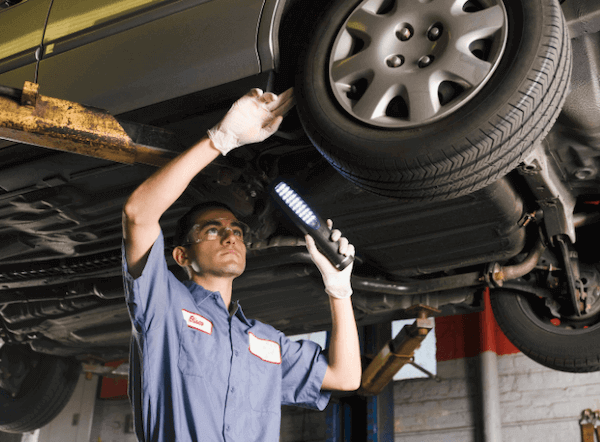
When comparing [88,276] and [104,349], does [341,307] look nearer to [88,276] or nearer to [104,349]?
[88,276]

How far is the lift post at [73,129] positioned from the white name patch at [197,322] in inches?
20.6

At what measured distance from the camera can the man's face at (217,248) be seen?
1.88 m

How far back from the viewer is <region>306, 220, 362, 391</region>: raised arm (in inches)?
75.8

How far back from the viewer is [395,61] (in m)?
1.67

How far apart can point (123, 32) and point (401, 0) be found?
3.09ft

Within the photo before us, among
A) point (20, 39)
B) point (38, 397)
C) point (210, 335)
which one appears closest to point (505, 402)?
point (38, 397)

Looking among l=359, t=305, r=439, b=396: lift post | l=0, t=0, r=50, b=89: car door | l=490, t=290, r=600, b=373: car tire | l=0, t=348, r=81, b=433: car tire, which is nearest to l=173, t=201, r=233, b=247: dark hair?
l=0, t=0, r=50, b=89: car door

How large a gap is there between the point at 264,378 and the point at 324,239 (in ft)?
1.46

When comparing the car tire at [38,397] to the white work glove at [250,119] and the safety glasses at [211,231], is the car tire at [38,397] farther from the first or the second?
the white work glove at [250,119]

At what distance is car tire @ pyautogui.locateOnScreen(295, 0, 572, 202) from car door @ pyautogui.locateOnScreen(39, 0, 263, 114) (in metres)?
0.26

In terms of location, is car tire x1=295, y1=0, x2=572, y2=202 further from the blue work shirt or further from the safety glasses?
the blue work shirt

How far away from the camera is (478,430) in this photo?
633cm

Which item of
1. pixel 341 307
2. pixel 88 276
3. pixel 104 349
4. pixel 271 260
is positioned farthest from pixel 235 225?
pixel 104 349

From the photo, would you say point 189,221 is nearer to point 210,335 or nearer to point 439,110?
point 210,335
